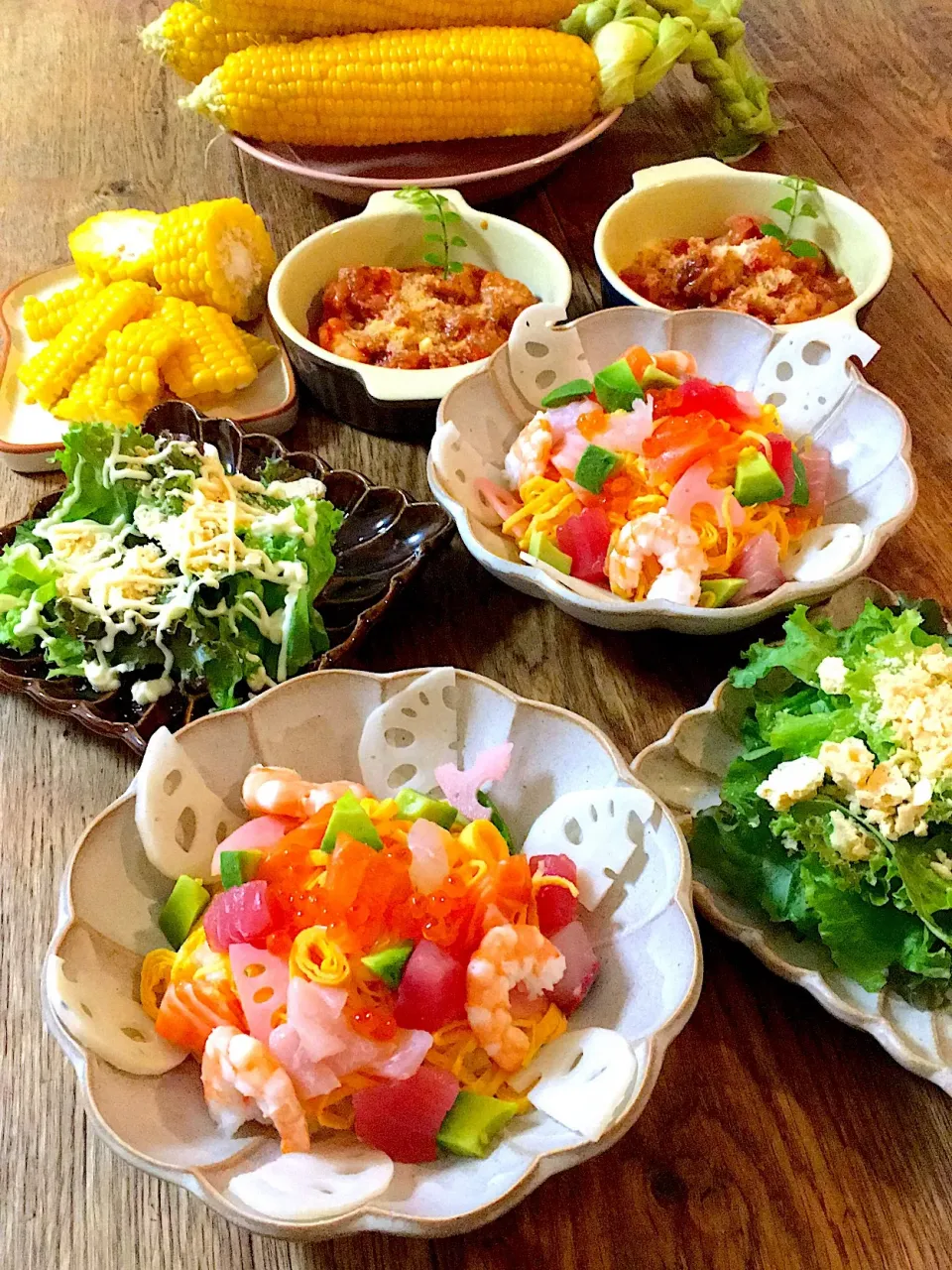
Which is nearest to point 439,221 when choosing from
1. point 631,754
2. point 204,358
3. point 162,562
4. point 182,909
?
point 204,358

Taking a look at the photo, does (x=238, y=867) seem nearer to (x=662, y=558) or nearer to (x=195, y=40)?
(x=662, y=558)

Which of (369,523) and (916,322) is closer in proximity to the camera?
(369,523)

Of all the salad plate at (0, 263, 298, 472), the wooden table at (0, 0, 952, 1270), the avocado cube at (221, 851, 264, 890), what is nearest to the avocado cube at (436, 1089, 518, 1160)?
the wooden table at (0, 0, 952, 1270)

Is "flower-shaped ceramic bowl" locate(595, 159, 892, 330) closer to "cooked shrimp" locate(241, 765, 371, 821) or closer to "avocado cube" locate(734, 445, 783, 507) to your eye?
"avocado cube" locate(734, 445, 783, 507)

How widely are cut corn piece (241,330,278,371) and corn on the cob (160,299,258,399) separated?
17mm

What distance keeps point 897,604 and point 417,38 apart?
1234 mm

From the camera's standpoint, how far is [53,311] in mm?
1525

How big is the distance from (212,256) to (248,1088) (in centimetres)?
120

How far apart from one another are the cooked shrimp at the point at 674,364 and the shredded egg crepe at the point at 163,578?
47cm

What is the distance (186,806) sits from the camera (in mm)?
897

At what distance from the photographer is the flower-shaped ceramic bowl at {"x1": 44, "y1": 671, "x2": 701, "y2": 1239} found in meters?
0.69

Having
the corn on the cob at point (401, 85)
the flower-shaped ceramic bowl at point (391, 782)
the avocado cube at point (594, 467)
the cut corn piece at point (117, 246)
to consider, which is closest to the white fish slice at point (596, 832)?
the flower-shaped ceramic bowl at point (391, 782)

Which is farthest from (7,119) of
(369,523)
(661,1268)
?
(661,1268)

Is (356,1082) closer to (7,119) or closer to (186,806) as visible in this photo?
(186,806)
